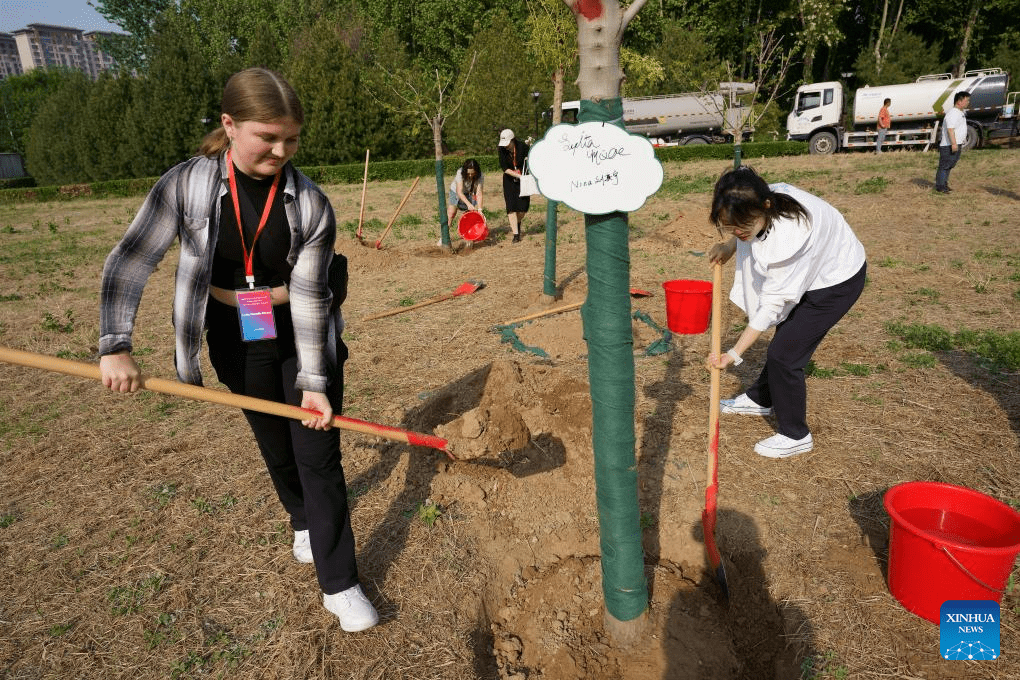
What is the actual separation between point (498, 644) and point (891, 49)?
35.3m

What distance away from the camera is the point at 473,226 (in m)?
9.02

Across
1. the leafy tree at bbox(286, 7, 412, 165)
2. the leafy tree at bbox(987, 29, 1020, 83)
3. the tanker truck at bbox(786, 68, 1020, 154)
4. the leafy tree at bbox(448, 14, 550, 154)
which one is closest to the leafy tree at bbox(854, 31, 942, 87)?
the leafy tree at bbox(987, 29, 1020, 83)

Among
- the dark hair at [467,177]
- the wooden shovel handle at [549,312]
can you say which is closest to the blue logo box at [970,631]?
the wooden shovel handle at [549,312]

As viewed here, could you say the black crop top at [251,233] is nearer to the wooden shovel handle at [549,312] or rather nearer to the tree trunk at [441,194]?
the wooden shovel handle at [549,312]

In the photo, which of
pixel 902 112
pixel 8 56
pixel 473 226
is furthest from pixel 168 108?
pixel 8 56

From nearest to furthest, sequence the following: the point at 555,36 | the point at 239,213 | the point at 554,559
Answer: the point at 239,213 → the point at 554,559 → the point at 555,36

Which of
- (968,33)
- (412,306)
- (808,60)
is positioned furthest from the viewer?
(808,60)

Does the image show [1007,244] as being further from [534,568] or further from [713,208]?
[534,568]

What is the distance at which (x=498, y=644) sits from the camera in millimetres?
2510

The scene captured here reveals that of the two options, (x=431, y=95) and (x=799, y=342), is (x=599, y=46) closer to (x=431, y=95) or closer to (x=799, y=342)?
(x=799, y=342)

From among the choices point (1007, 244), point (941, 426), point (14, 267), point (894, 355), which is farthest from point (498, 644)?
point (14, 267)

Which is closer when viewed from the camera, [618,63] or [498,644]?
[618,63]

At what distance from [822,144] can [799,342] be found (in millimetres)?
20680

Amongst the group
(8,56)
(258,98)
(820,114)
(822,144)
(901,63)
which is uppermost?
(8,56)
